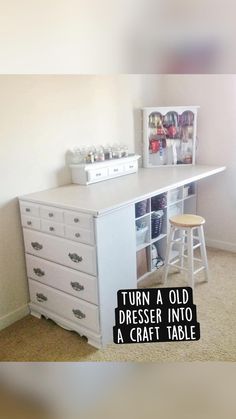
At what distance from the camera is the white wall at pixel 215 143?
2791 millimetres

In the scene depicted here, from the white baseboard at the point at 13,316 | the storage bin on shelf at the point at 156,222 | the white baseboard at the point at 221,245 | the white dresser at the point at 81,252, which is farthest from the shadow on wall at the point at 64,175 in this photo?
the white baseboard at the point at 221,245

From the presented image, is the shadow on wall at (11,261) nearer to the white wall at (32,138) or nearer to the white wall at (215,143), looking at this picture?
the white wall at (32,138)

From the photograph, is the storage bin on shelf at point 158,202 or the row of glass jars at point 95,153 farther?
the storage bin on shelf at point 158,202

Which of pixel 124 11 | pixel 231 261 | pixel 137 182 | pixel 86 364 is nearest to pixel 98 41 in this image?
pixel 124 11

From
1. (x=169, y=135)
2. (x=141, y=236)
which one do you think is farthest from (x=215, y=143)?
(x=141, y=236)

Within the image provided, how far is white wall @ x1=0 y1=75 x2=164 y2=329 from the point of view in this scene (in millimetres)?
1849

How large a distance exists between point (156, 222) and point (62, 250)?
929 millimetres

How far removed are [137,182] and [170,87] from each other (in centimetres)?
118

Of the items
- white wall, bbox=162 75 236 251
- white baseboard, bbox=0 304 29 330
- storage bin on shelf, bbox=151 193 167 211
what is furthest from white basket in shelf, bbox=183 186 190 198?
white baseboard, bbox=0 304 29 330

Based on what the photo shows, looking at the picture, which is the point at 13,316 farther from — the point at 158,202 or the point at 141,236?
the point at 158,202

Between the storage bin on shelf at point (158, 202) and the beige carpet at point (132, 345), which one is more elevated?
the storage bin on shelf at point (158, 202)

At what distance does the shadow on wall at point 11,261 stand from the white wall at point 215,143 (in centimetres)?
173

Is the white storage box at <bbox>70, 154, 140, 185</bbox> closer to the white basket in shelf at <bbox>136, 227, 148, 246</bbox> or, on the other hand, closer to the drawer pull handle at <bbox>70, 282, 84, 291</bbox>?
the white basket in shelf at <bbox>136, 227, 148, 246</bbox>

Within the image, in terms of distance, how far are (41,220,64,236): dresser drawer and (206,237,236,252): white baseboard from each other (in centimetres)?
176
